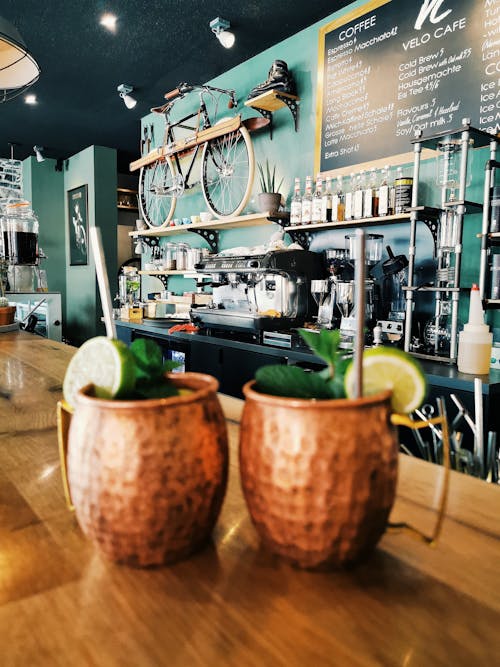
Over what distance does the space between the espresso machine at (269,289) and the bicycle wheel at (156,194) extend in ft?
5.18

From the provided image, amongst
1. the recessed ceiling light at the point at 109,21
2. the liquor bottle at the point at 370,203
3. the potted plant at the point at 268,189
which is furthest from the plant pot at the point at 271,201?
the recessed ceiling light at the point at 109,21

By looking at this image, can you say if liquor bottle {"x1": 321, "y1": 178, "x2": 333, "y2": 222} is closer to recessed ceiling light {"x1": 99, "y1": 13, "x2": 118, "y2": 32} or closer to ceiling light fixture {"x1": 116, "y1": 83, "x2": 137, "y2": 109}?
recessed ceiling light {"x1": 99, "y1": 13, "x2": 118, "y2": 32}

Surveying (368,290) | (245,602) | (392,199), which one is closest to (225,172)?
(392,199)

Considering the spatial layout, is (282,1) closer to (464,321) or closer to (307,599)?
(464,321)

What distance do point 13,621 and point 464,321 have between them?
2744 millimetres

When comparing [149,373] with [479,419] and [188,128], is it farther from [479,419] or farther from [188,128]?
[188,128]

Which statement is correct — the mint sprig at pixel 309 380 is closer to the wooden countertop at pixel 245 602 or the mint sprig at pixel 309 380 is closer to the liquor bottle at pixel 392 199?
the wooden countertop at pixel 245 602

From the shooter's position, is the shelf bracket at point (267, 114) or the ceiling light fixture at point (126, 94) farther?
the ceiling light fixture at point (126, 94)

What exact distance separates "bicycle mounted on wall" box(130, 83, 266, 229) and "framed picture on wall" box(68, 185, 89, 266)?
260cm

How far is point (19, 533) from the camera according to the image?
55 cm

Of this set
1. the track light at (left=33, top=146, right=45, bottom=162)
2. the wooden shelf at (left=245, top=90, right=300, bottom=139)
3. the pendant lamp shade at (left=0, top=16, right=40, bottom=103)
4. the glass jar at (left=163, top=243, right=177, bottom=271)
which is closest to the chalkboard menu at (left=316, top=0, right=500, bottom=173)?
the wooden shelf at (left=245, top=90, right=300, bottom=139)

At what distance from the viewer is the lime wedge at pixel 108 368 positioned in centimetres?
48

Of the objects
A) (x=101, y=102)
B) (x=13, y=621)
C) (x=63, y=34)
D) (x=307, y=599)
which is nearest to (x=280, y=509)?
(x=307, y=599)

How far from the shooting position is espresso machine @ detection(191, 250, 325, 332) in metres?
3.18
